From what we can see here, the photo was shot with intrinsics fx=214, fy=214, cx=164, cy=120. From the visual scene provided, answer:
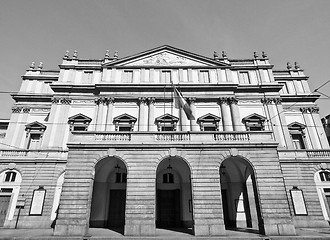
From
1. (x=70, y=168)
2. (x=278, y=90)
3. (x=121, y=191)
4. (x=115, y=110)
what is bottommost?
(x=121, y=191)

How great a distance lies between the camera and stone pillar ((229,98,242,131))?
78.9 feet

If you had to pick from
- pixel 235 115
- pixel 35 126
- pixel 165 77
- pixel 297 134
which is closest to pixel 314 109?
pixel 297 134

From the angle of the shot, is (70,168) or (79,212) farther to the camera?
(70,168)

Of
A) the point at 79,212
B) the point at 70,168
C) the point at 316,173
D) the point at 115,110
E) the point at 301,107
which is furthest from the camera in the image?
the point at 301,107

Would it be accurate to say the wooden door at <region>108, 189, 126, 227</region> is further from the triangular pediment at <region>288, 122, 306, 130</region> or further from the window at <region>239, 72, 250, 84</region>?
the triangular pediment at <region>288, 122, 306, 130</region>

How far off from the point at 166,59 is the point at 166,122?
30.4ft

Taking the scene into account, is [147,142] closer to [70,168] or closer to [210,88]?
[70,168]

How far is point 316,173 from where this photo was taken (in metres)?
22.7

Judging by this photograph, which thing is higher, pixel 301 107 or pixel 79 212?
pixel 301 107

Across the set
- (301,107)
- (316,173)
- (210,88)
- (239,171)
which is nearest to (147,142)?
(239,171)

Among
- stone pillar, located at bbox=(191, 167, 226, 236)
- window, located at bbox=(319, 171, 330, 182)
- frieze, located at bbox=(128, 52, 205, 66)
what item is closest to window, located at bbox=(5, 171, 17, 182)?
frieze, located at bbox=(128, 52, 205, 66)

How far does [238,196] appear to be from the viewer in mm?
19781

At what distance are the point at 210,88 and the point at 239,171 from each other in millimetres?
10725

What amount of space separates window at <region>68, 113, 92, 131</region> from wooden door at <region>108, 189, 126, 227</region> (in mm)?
8412
